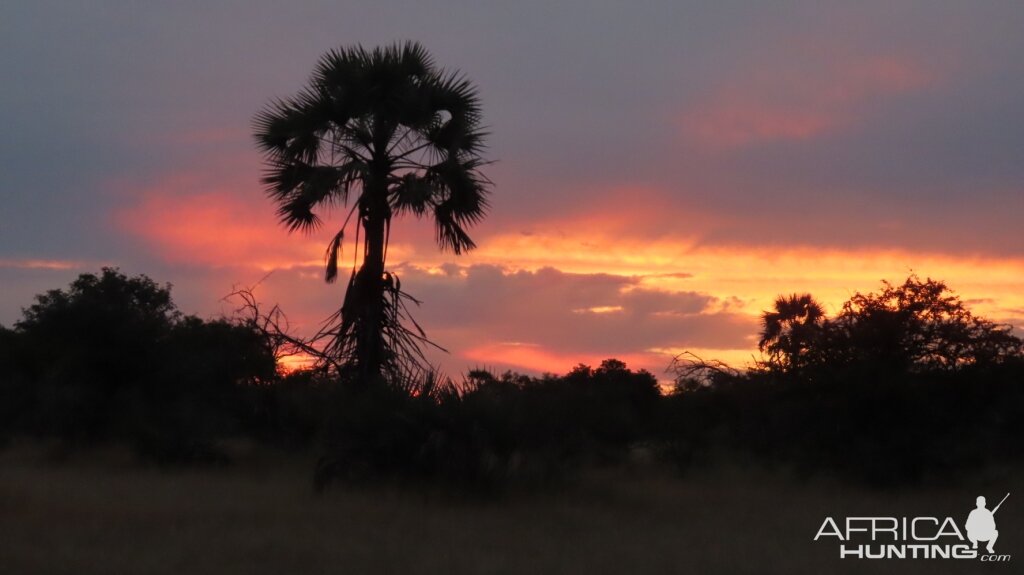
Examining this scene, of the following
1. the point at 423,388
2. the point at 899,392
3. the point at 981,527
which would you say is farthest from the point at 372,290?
the point at 981,527

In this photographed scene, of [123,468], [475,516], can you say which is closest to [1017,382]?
[475,516]

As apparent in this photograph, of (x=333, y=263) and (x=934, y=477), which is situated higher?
(x=333, y=263)

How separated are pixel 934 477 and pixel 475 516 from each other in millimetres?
9632

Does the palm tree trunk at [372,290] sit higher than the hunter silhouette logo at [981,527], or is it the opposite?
the palm tree trunk at [372,290]

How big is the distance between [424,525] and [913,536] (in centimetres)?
630

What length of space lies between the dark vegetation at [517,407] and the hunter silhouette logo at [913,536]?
4.19m

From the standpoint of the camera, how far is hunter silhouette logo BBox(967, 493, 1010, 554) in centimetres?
1257

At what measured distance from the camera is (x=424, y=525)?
12727 mm

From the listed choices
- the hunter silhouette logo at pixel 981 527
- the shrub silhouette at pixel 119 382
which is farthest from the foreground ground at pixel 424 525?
the shrub silhouette at pixel 119 382

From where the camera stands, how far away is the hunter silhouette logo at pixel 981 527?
12.6 m

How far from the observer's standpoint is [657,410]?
25.0 m

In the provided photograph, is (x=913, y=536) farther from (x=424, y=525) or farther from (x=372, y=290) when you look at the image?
(x=372, y=290)

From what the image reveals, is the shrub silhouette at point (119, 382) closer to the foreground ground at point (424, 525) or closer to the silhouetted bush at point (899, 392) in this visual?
the foreground ground at point (424, 525)

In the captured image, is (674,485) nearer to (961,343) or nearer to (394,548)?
(961,343)
